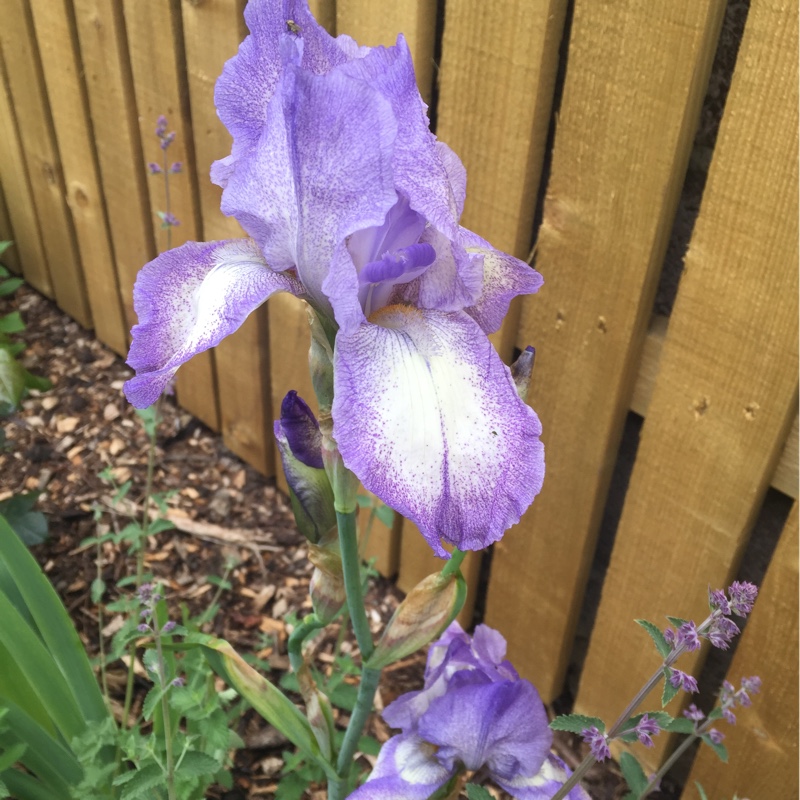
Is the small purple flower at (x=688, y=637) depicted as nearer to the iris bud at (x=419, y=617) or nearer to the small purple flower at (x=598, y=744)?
the small purple flower at (x=598, y=744)

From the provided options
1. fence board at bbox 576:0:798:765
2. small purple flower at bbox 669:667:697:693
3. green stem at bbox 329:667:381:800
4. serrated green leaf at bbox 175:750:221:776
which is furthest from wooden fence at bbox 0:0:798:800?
serrated green leaf at bbox 175:750:221:776

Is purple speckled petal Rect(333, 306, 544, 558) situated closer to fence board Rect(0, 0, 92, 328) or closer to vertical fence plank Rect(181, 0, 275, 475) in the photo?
vertical fence plank Rect(181, 0, 275, 475)

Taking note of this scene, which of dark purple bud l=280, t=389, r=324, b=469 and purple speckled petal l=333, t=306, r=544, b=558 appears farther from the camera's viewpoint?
dark purple bud l=280, t=389, r=324, b=469

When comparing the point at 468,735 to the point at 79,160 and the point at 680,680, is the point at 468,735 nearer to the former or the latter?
the point at 680,680

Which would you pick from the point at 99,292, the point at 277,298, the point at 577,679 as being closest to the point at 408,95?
the point at 277,298

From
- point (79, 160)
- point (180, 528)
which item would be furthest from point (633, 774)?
point (79, 160)

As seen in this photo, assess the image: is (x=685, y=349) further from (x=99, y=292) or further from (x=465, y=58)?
(x=99, y=292)
